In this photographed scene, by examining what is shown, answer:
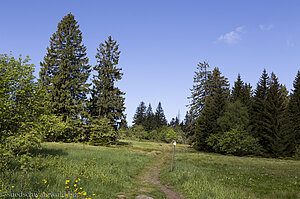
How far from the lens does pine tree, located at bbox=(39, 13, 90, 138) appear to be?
39125 mm

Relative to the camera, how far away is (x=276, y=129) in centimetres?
A: 4206

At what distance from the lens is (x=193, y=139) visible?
166ft

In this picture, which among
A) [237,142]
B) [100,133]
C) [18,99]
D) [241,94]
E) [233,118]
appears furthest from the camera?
[241,94]

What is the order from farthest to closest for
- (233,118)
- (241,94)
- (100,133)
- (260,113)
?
1. (241,94)
2. (260,113)
3. (233,118)
4. (100,133)

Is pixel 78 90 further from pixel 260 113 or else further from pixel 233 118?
pixel 260 113

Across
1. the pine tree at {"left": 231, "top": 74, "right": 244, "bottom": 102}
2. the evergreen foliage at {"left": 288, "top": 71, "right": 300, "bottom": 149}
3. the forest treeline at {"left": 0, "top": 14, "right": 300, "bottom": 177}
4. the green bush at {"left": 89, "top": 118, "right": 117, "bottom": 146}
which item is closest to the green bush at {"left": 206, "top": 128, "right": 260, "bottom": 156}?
the forest treeline at {"left": 0, "top": 14, "right": 300, "bottom": 177}

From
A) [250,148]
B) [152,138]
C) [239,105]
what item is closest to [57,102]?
[239,105]

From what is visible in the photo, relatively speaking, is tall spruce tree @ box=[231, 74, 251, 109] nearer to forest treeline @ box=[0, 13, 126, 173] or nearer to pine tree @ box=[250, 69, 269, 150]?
pine tree @ box=[250, 69, 269, 150]

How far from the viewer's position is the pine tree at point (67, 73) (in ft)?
128

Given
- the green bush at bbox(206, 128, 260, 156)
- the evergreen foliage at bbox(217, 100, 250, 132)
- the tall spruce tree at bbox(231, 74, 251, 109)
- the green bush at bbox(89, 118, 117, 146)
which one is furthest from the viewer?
the tall spruce tree at bbox(231, 74, 251, 109)

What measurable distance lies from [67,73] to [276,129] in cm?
4612

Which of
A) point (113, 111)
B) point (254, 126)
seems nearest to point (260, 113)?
point (254, 126)

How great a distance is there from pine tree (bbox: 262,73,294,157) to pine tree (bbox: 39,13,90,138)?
40.7m

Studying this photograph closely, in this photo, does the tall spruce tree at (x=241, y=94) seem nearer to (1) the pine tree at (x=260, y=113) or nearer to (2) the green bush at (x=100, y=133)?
(1) the pine tree at (x=260, y=113)
